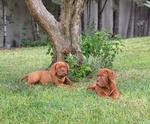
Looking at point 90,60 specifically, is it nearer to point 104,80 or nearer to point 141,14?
point 104,80

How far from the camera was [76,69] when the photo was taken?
5.81 meters

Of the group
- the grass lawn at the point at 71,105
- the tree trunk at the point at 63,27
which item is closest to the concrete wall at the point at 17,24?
the tree trunk at the point at 63,27

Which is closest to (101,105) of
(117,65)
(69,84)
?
(69,84)

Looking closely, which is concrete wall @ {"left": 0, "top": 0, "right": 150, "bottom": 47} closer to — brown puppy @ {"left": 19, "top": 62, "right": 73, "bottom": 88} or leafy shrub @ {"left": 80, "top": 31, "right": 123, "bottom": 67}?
leafy shrub @ {"left": 80, "top": 31, "right": 123, "bottom": 67}

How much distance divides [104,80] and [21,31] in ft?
43.5

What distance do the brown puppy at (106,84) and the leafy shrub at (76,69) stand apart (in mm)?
1333

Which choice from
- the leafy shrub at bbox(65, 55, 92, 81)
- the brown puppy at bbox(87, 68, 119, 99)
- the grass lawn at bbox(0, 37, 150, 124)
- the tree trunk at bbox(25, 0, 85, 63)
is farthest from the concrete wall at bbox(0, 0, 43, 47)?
the brown puppy at bbox(87, 68, 119, 99)

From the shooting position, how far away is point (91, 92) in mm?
4594

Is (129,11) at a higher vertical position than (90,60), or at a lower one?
higher

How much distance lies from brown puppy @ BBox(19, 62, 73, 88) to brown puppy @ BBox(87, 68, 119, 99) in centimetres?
73

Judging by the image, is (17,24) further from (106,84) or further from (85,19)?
(106,84)

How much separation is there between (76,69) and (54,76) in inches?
33.7

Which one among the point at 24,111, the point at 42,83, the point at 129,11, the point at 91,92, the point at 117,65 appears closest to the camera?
the point at 24,111

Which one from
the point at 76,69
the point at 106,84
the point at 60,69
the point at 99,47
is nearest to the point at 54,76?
the point at 60,69
